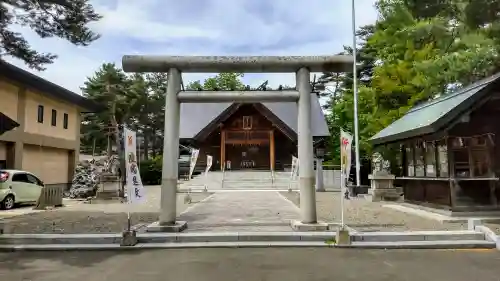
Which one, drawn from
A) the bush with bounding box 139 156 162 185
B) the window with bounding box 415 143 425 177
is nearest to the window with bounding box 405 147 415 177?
the window with bounding box 415 143 425 177

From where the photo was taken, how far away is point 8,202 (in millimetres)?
15805

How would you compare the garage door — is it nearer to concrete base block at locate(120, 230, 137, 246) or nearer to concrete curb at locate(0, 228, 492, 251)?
concrete curb at locate(0, 228, 492, 251)

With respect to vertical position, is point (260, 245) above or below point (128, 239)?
below

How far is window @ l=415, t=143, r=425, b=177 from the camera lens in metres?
14.3

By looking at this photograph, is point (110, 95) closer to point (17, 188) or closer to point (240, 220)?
point (17, 188)

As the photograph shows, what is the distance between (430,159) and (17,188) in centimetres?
1584

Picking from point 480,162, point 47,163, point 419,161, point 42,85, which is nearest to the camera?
point 480,162

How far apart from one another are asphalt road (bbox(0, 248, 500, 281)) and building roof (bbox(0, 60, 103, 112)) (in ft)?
40.5

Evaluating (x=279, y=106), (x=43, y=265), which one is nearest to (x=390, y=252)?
(x=43, y=265)

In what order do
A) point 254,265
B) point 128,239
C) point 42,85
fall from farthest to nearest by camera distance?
point 42,85, point 128,239, point 254,265

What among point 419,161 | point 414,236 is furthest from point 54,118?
point 414,236

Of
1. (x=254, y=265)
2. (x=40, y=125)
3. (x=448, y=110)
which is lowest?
(x=254, y=265)

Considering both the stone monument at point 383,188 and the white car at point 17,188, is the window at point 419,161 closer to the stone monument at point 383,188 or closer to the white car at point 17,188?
the stone monument at point 383,188

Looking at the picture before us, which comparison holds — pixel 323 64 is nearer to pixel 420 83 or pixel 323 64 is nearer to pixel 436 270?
pixel 436 270
